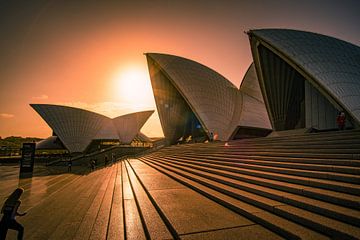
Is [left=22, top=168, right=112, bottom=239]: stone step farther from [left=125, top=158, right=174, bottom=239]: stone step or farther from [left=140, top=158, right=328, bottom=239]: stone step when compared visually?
[left=140, top=158, right=328, bottom=239]: stone step

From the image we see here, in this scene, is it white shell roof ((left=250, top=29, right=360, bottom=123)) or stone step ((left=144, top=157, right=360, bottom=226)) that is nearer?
stone step ((left=144, top=157, right=360, bottom=226))

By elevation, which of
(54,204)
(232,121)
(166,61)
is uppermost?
(166,61)

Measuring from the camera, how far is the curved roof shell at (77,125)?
3722 centimetres

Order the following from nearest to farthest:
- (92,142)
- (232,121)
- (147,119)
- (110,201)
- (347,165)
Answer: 1. (347,165)
2. (110,201)
3. (232,121)
4. (92,142)
5. (147,119)

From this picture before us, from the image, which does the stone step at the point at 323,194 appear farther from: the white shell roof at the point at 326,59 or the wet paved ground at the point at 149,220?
the white shell roof at the point at 326,59

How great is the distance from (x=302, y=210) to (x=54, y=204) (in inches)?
277

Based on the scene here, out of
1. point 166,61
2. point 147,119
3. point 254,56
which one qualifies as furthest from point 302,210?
point 147,119

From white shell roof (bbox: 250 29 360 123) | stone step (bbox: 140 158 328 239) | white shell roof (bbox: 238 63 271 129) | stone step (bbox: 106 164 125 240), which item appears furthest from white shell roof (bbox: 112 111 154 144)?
stone step (bbox: 140 158 328 239)

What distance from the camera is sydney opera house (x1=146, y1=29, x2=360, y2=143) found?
14.2 m

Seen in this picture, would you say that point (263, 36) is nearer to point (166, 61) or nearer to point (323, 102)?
point (323, 102)

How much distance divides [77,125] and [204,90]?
1069 inches

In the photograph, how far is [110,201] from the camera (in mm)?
5516

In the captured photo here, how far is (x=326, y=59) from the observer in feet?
49.9

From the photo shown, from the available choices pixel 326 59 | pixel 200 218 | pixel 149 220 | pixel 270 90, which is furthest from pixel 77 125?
pixel 200 218
